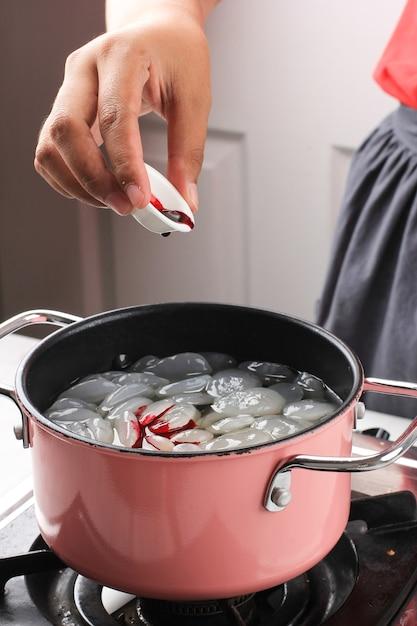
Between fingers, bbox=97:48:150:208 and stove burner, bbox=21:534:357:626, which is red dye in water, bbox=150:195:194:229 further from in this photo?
stove burner, bbox=21:534:357:626

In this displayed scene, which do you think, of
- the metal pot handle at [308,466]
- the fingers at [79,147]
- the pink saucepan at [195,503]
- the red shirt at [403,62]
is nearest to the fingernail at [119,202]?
the fingers at [79,147]

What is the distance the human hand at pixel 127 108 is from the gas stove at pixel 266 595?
27 centimetres

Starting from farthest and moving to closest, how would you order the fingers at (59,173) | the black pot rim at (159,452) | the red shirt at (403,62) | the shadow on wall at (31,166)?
the shadow on wall at (31,166)
the red shirt at (403,62)
the fingers at (59,173)
the black pot rim at (159,452)

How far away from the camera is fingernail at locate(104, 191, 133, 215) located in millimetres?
668

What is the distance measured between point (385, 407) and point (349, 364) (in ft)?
1.92

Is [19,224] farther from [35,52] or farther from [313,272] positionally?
[313,272]

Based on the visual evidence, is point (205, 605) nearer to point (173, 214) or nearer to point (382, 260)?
point (173, 214)

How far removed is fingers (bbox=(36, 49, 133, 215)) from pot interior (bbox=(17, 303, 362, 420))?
0.29ft

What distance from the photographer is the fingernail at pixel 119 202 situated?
67 centimetres

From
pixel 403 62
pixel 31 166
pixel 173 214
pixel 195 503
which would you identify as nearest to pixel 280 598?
pixel 195 503

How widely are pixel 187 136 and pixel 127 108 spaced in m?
0.10

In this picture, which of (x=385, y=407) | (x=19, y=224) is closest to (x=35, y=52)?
(x=19, y=224)

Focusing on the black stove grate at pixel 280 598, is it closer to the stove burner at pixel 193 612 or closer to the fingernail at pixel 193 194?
the stove burner at pixel 193 612

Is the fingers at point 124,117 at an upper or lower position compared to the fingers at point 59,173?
upper
